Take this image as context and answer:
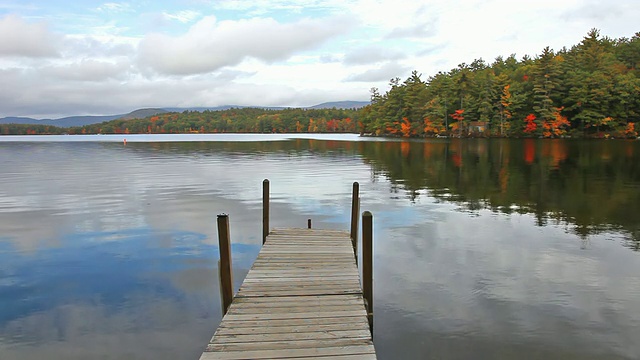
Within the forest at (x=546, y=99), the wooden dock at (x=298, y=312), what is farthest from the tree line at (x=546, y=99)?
the wooden dock at (x=298, y=312)

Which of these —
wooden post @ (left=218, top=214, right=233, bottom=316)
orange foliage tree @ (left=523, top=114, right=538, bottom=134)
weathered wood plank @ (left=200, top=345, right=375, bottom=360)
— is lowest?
weathered wood plank @ (left=200, top=345, right=375, bottom=360)

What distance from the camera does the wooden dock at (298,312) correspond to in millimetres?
6180

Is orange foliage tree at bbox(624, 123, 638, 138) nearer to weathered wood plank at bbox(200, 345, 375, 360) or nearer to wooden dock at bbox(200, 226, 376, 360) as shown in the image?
wooden dock at bbox(200, 226, 376, 360)

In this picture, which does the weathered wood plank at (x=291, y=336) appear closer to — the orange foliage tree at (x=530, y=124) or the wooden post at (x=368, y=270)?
the wooden post at (x=368, y=270)

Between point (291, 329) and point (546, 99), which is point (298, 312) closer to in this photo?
point (291, 329)

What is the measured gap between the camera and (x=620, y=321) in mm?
8633

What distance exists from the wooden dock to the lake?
1.09 m

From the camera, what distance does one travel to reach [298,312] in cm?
743

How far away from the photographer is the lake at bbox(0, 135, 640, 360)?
8.19m

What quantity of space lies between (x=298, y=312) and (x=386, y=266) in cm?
528

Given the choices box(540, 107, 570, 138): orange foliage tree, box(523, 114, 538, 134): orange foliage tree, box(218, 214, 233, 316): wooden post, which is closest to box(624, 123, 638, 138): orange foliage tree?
box(540, 107, 570, 138): orange foliage tree

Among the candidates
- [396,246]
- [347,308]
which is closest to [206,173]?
[396,246]

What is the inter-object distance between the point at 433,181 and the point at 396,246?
54.0 feet

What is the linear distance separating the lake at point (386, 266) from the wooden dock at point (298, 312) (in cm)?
109
